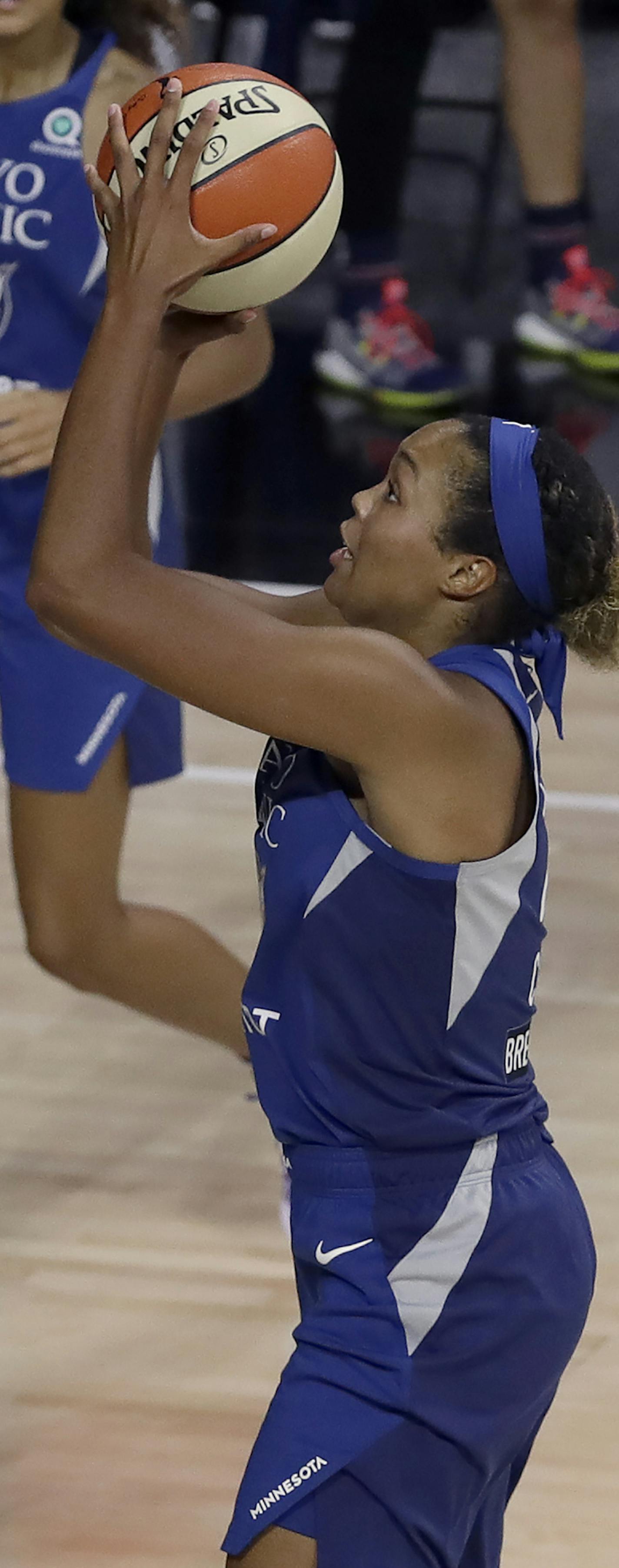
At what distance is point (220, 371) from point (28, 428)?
29 cm

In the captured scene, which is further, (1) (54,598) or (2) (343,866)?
(2) (343,866)

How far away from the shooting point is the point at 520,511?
1995mm

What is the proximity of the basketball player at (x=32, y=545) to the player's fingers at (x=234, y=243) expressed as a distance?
121cm

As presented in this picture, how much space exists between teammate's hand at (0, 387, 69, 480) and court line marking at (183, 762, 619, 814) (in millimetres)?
2109

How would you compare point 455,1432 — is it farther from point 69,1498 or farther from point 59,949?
point 59,949

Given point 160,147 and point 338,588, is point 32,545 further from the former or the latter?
point 160,147

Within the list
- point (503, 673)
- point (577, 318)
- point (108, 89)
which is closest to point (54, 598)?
point (503, 673)

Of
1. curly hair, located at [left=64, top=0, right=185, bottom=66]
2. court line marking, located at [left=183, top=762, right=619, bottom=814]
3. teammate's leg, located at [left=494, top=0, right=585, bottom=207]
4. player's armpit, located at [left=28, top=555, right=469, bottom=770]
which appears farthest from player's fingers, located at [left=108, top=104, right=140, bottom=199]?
teammate's leg, located at [left=494, top=0, right=585, bottom=207]

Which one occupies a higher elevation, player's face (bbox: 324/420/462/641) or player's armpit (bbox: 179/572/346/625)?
player's face (bbox: 324/420/462/641)

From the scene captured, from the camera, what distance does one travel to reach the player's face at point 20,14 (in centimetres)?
319

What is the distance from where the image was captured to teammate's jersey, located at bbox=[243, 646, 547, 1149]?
6.52ft

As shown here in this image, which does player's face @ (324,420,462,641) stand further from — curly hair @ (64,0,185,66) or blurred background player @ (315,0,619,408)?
blurred background player @ (315,0,619,408)

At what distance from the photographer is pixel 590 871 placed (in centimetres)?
484

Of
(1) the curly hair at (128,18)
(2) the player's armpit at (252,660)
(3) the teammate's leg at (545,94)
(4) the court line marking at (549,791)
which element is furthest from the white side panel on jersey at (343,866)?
(3) the teammate's leg at (545,94)
